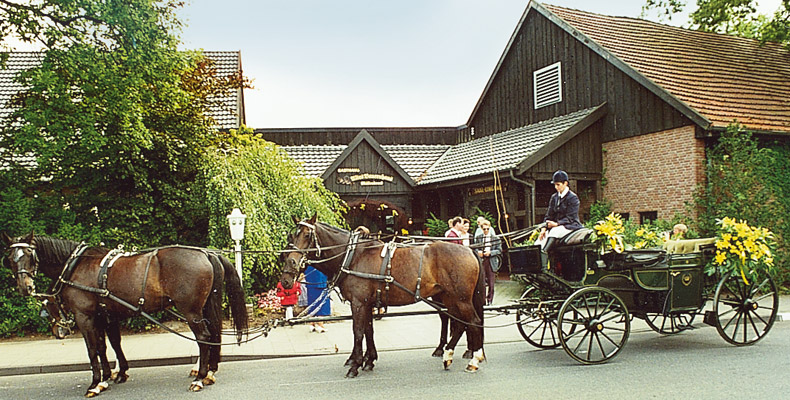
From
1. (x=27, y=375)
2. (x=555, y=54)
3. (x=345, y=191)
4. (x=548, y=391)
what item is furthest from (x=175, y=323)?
(x=555, y=54)

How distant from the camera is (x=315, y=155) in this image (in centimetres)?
2044

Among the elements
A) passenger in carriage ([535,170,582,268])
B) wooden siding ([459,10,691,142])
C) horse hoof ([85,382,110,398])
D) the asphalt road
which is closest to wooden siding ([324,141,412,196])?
wooden siding ([459,10,691,142])

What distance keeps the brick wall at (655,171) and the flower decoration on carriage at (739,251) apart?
230 inches

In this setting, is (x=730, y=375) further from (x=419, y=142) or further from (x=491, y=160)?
(x=419, y=142)

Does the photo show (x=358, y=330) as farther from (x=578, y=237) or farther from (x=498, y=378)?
(x=578, y=237)

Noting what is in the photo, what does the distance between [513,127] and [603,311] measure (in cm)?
1277

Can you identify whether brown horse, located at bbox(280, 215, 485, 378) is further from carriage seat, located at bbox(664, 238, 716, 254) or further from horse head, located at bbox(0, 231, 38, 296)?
carriage seat, located at bbox(664, 238, 716, 254)

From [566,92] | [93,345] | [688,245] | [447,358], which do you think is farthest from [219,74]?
[688,245]

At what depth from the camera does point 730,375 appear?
694 cm

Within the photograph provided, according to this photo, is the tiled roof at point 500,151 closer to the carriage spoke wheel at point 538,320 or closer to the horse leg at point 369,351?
the carriage spoke wheel at point 538,320

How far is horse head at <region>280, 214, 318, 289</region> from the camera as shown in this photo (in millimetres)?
7441

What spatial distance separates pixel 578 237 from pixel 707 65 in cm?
1154

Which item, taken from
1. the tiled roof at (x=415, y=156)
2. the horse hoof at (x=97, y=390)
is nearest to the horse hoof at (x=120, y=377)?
the horse hoof at (x=97, y=390)

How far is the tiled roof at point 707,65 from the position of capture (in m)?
14.6
